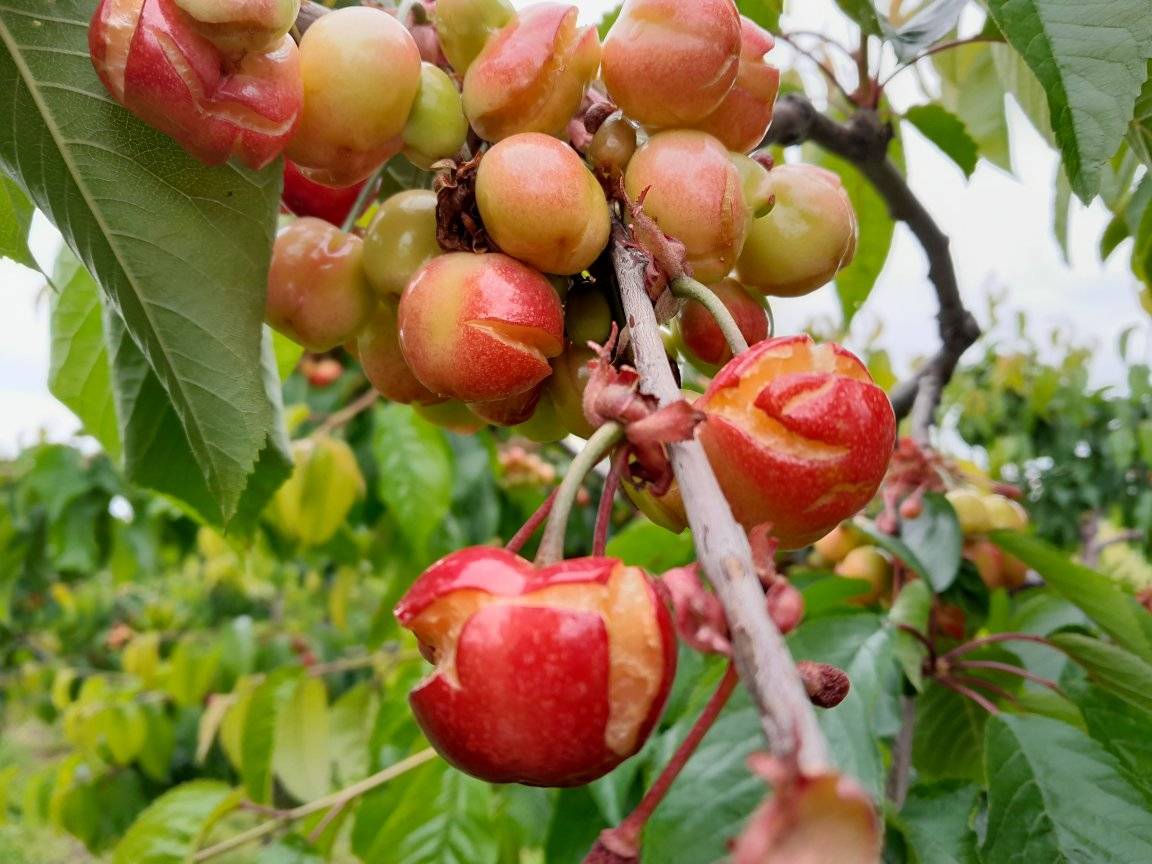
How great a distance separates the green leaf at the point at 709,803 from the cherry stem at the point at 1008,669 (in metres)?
0.41

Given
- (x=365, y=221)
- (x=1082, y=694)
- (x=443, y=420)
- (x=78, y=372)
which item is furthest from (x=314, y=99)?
(x=1082, y=694)

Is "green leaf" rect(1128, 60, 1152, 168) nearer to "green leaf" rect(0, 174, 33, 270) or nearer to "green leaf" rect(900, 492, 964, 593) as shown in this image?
"green leaf" rect(900, 492, 964, 593)

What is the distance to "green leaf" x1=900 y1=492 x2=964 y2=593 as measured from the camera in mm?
1258

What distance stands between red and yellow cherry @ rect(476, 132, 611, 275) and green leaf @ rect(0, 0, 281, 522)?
0.60 ft

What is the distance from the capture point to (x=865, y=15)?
1002 millimetres

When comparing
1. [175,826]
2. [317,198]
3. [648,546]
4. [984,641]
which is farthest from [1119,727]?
[175,826]

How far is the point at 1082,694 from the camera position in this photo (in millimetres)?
1073

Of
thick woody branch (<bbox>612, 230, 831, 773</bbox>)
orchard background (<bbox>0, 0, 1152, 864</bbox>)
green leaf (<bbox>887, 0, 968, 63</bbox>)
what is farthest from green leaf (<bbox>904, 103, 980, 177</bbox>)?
thick woody branch (<bbox>612, 230, 831, 773</bbox>)

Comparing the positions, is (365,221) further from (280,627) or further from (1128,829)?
(280,627)

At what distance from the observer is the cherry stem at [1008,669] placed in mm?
1107

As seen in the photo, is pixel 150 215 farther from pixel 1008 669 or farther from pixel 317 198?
pixel 1008 669

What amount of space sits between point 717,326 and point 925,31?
1.80ft

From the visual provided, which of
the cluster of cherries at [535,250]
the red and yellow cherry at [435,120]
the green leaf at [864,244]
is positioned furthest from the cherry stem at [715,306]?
the green leaf at [864,244]

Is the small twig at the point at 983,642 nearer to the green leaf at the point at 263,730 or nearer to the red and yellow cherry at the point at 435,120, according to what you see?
the red and yellow cherry at the point at 435,120
